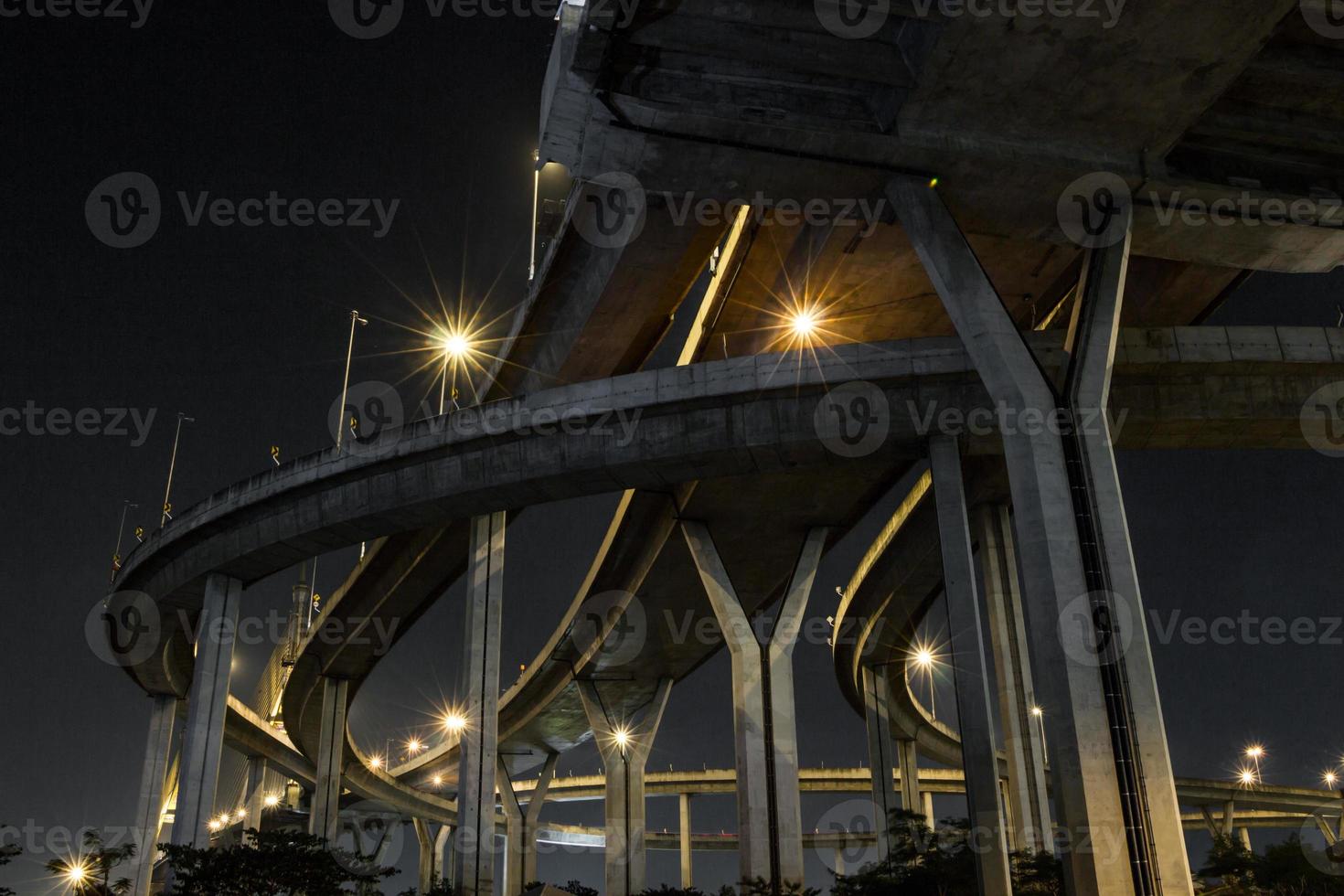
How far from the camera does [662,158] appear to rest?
1781cm

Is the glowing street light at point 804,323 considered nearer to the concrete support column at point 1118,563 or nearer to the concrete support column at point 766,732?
the concrete support column at point 766,732

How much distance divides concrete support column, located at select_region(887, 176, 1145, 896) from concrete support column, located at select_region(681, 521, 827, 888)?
1075 cm

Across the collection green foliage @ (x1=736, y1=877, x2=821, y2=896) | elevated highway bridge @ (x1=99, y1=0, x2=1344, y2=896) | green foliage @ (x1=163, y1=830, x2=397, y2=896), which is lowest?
green foliage @ (x1=736, y1=877, x2=821, y2=896)

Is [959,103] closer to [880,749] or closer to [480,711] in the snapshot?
[480,711]

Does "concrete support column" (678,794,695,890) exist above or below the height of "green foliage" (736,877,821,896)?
above

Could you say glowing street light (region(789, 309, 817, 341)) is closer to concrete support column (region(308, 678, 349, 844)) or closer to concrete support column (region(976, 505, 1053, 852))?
concrete support column (region(976, 505, 1053, 852))

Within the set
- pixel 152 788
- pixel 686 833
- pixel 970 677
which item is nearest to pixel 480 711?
pixel 970 677

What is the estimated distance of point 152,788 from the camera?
34.8m

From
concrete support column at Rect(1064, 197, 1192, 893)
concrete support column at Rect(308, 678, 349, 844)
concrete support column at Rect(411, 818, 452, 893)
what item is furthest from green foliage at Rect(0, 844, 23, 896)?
concrete support column at Rect(411, 818, 452, 893)

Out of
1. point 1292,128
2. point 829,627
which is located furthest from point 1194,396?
point 829,627

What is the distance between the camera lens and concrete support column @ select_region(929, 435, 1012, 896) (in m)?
17.4

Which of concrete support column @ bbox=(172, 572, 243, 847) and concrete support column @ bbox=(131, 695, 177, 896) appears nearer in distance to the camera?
concrete support column @ bbox=(172, 572, 243, 847)

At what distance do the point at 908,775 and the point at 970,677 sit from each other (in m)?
37.6

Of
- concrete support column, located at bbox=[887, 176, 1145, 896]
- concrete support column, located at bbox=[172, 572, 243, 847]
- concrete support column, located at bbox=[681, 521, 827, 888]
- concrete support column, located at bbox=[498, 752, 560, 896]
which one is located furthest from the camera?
concrete support column, located at bbox=[498, 752, 560, 896]
